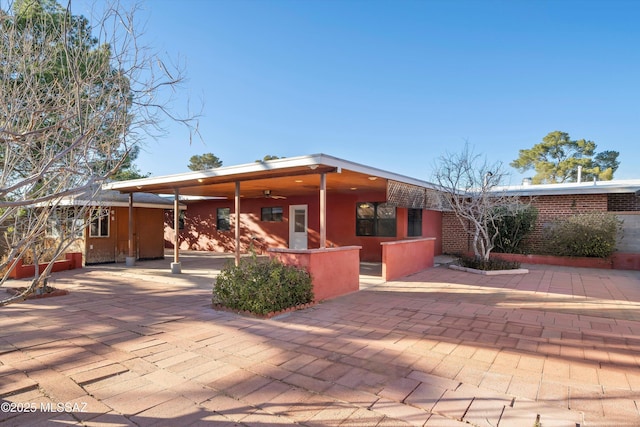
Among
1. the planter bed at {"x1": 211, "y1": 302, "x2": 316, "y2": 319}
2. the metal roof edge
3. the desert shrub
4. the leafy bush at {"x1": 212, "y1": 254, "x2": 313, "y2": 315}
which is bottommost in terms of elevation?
the planter bed at {"x1": 211, "y1": 302, "x2": 316, "y2": 319}

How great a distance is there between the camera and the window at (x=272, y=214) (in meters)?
14.4

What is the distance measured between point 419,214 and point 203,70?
9748mm

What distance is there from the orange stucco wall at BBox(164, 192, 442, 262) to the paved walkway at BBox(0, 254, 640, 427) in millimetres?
5536

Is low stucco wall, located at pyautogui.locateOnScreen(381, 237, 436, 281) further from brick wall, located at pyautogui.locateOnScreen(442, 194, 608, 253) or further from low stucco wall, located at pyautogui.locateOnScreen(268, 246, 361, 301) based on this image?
brick wall, located at pyautogui.locateOnScreen(442, 194, 608, 253)

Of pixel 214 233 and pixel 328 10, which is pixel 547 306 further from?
pixel 214 233

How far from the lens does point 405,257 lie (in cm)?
912

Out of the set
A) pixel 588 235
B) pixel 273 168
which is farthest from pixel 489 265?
pixel 273 168

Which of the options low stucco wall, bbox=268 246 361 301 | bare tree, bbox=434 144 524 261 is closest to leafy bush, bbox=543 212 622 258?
bare tree, bbox=434 144 524 261

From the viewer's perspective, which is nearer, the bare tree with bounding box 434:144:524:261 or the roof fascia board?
the roof fascia board

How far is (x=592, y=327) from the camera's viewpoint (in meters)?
4.67

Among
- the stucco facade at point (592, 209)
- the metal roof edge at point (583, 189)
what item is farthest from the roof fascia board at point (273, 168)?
the stucco facade at point (592, 209)

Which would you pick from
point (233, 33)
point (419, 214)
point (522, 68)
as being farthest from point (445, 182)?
point (233, 33)

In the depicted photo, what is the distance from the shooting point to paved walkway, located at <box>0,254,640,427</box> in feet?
8.18

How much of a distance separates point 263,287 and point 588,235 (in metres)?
10.6
